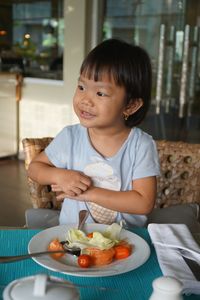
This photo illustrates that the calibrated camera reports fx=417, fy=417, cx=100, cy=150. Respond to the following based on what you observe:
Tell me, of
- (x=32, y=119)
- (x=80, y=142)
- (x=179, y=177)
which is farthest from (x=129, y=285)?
(x=32, y=119)

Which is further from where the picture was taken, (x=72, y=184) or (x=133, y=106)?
(x=133, y=106)

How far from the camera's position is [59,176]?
1.10m

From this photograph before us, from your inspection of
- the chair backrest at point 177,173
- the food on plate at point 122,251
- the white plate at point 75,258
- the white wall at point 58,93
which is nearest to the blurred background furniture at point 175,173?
the chair backrest at point 177,173

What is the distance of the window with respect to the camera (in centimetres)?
478

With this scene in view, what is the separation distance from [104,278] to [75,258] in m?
0.09

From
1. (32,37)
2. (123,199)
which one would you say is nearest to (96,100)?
(123,199)

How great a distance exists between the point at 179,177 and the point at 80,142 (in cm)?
44

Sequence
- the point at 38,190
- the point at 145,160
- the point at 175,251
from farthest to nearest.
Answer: the point at 38,190
the point at 145,160
the point at 175,251

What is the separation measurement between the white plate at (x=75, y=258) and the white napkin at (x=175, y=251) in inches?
1.4

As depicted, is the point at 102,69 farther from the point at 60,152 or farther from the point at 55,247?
the point at 55,247

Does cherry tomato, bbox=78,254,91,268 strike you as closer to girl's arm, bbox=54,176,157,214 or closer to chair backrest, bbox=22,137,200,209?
girl's arm, bbox=54,176,157,214

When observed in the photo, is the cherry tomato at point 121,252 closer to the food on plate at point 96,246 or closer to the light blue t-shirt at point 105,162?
the food on plate at point 96,246

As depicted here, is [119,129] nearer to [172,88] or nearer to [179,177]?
[179,177]

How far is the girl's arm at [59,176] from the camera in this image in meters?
1.05
